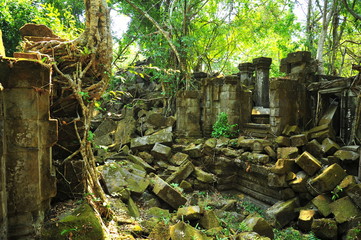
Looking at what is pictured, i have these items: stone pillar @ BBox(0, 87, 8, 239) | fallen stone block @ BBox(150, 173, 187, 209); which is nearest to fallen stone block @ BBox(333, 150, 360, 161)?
fallen stone block @ BBox(150, 173, 187, 209)

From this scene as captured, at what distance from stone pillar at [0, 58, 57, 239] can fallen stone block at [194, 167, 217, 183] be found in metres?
5.23

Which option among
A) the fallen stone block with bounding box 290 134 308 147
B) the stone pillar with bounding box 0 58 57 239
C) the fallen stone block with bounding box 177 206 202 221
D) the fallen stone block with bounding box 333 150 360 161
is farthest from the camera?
the fallen stone block with bounding box 290 134 308 147

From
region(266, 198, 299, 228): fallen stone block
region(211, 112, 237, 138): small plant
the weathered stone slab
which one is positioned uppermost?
region(211, 112, 237, 138): small plant

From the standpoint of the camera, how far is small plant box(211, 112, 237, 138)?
27.2ft

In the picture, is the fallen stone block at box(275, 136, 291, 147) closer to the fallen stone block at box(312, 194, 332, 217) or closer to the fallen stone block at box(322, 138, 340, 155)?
the fallen stone block at box(322, 138, 340, 155)

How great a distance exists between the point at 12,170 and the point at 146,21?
11.3 m

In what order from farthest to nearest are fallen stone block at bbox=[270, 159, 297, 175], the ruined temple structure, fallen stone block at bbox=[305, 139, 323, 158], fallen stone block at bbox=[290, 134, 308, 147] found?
the ruined temple structure < fallen stone block at bbox=[290, 134, 308, 147] < fallen stone block at bbox=[305, 139, 323, 158] < fallen stone block at bbox=[270, 159, 297, 175]

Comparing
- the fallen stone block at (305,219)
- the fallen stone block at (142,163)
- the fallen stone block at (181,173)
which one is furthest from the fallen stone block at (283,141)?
the fallen stone block at (142,163)

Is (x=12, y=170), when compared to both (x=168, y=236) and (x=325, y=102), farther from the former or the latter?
(x=325, y=102)

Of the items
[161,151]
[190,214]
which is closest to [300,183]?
[190,214]

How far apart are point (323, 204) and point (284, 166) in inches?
45.9

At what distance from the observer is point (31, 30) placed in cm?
406

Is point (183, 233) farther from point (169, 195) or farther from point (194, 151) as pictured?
point (194, 151)

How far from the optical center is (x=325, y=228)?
193 inches
